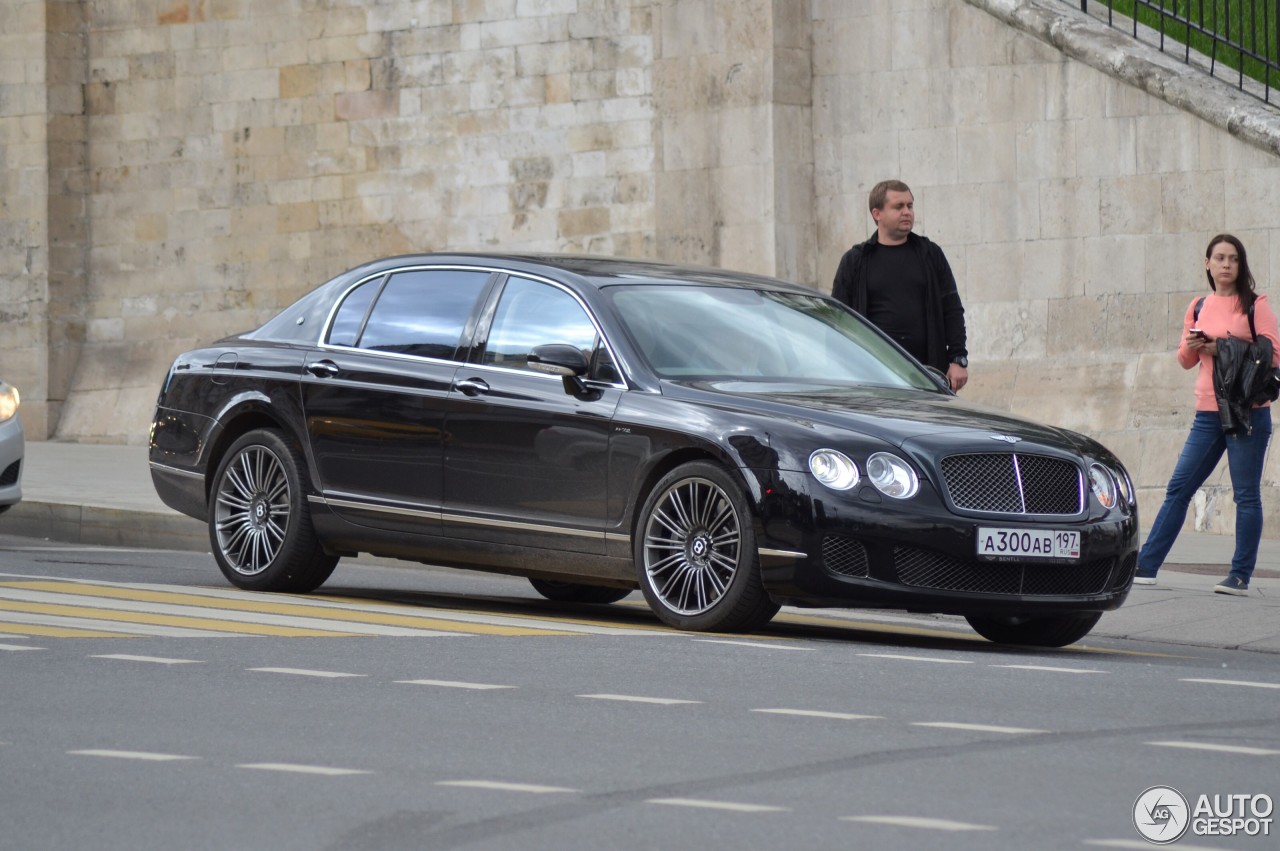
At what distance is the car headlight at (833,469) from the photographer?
8.83 m

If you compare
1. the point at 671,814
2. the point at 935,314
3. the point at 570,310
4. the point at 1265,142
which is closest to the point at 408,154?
the point at 1265,142

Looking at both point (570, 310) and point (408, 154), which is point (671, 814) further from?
point (408, 154)

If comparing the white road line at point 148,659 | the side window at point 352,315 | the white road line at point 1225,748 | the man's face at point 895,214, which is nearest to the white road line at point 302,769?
the white road line at point 148,659

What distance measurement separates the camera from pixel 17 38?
2406 centimetres

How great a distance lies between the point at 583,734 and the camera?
21.6 ft

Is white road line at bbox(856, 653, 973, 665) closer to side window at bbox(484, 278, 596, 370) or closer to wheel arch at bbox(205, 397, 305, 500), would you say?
side window at bbox(484, 278, 596, 370)

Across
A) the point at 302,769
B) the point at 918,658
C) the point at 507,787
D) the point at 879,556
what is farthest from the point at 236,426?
the point at 507,787

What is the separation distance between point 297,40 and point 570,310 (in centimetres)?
1334

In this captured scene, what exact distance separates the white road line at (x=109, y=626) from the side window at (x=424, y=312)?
189 centimetres

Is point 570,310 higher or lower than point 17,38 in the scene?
lower

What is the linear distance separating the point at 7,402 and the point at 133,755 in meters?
8.42

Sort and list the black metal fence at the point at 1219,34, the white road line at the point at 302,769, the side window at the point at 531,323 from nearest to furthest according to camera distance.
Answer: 1. the white road line at the point at 302,769
2. the side window at the point at 531,323
3. the black metal fence at the point at 1219,34

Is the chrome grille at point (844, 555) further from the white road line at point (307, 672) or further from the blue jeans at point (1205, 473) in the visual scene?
the blue jeans at point (1205, 473)

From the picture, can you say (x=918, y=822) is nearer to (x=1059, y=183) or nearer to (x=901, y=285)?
(x=901, y=285)
